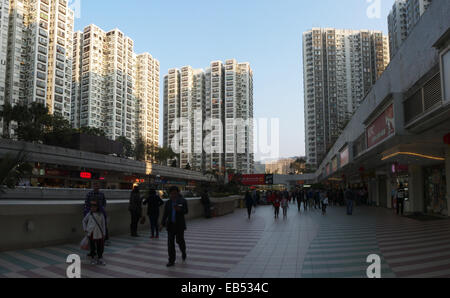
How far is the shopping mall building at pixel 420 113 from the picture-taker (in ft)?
28.5

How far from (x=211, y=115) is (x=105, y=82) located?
4399 cm

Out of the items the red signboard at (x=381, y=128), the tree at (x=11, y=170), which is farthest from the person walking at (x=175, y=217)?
the red signboard at (x=381, y=128)

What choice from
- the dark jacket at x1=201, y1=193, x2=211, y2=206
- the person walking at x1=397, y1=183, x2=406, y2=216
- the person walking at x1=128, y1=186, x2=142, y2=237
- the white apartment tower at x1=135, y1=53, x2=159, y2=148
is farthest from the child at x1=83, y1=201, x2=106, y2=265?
the white apartment tower at x1=135, y1=53, x2=159, y2=148

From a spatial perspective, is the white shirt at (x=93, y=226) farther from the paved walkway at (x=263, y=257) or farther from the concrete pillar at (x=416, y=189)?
the concrete pillar at (x=416, y=189)

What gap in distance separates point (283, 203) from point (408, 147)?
809cm

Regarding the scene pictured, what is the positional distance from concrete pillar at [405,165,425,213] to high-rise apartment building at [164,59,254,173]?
118m

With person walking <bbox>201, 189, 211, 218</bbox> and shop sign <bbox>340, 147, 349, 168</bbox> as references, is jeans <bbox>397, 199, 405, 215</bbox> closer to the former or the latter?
shop sign <bbox>340, 147, 349, 168</bbox>

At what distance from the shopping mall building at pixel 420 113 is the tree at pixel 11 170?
377 inches

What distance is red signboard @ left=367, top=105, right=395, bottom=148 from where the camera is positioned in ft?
39.0

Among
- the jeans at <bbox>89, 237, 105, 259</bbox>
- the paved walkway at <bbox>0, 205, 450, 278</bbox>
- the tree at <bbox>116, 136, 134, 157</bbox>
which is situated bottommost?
the paved walkway at <bbox>0, 205, 450, 278</bbox>

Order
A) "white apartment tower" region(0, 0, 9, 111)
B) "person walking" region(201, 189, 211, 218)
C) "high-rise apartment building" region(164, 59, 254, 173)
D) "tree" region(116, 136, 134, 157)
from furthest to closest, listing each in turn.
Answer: "high-rise apartment building" region(164, 59, 254, 173), "tree" region(116, 136, 134, 157), "white apartment tower" region(0, 0, 9, 111), "person walking" region(201, 189, 211, 218)

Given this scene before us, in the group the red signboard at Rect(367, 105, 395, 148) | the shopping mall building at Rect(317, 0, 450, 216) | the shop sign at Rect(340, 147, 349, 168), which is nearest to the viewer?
the shopping mall building at Rect(317, 0, 450, 216)

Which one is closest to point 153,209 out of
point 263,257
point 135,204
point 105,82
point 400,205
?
point 135,204

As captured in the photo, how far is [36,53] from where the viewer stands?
91.1 meters
